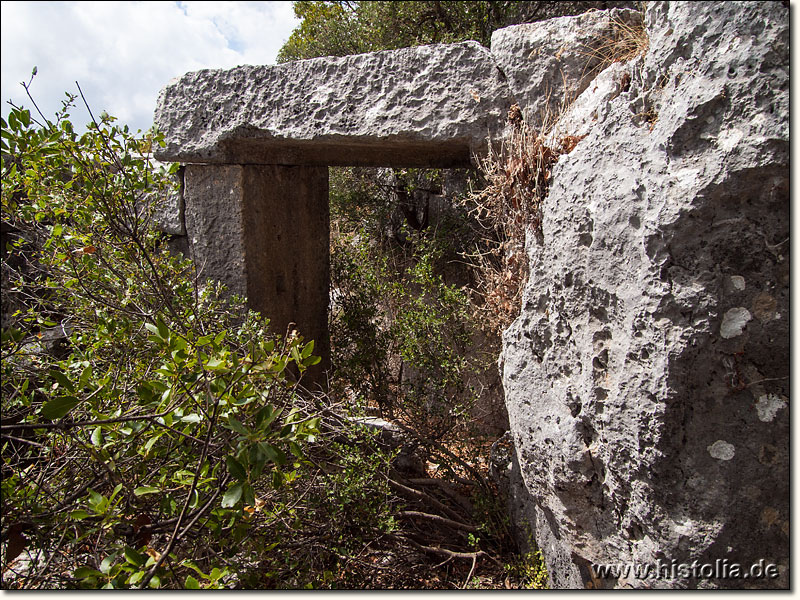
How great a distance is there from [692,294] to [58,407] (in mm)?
1507

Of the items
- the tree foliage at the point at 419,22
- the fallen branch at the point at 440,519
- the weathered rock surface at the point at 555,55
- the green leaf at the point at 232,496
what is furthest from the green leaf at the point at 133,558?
the tree foliage at the point at 419,22

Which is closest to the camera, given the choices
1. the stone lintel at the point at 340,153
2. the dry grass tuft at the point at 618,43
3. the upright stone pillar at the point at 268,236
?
the dry grass tuft at the point at 618,43

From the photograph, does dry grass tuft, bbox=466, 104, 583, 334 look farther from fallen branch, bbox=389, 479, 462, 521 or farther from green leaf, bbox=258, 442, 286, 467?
green leaf, bbox=258, 442, 286, 467

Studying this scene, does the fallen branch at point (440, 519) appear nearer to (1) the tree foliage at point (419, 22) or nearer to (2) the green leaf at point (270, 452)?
(2) the green leaf at point (270, 452)

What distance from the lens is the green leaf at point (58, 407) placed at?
1.29 metres

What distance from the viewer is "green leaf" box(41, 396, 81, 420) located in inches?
50.8

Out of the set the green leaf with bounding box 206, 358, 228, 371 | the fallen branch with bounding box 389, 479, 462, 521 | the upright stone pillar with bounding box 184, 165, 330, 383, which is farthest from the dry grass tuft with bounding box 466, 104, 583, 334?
the green leaf with bounding box 206, 358, 228, 371

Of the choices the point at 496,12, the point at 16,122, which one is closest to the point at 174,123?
the point at 16,122

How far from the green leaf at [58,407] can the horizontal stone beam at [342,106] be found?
5.34 ft

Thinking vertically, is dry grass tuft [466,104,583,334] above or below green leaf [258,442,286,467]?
above

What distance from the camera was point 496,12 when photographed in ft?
16.1

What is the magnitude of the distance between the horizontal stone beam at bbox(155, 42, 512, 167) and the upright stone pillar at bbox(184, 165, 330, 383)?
13cm

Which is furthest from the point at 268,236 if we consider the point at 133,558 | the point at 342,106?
the point at 133,558

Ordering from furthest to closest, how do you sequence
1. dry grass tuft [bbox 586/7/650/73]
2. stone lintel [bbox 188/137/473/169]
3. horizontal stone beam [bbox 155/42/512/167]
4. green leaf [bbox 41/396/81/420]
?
stone lintel [bbox 188/137/473/169] → horizontal stone beam [bbox 155/42/512/167] → dry grass tuft [bbox 586/7/650/73] → green leaf [bbox 41/396/81/420]
